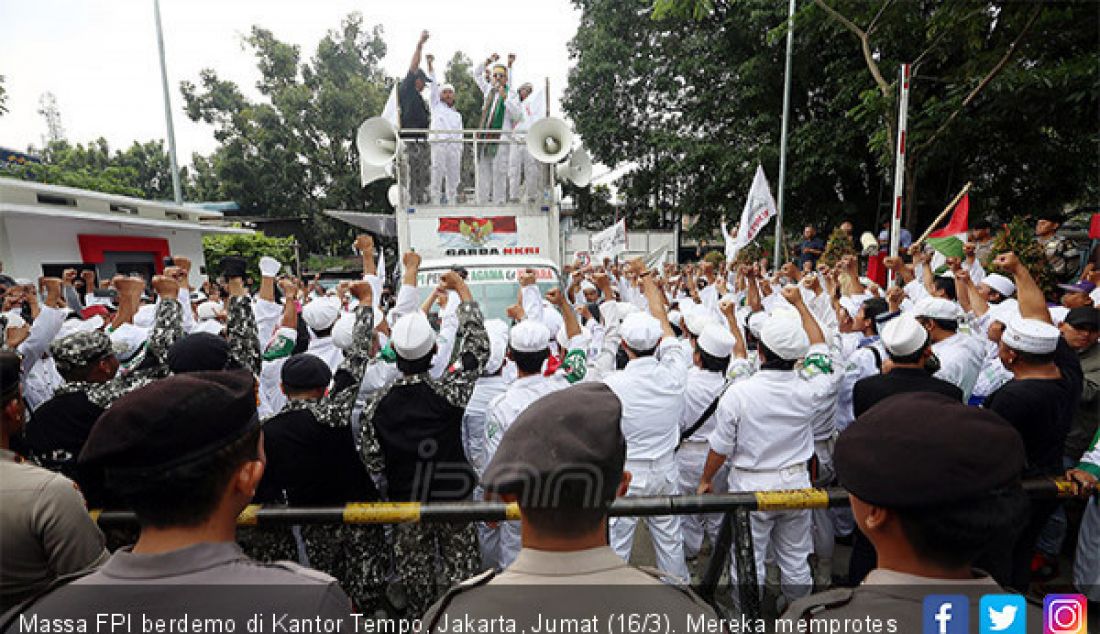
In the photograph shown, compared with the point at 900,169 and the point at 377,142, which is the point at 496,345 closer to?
the point at 377,142

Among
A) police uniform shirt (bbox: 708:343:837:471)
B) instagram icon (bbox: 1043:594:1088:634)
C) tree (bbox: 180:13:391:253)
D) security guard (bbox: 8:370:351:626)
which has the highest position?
tree (bbox: 180:13:391:253)

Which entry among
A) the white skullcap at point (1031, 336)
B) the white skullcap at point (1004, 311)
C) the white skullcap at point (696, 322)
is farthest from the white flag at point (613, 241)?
the white skullcap at point (1031, 336)

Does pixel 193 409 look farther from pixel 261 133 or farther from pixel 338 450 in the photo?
pixel 261 133

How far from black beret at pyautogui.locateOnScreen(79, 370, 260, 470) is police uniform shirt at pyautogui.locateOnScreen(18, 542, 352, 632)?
19cm

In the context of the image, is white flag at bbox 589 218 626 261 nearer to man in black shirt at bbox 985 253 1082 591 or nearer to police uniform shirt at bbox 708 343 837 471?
police uniform shirt at bbox 708 343 837 471

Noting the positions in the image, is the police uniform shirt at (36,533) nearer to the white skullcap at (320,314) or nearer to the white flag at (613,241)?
the white skullcap at (320,314)

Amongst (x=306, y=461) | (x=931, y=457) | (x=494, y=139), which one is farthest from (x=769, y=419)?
(x=494, y=139)

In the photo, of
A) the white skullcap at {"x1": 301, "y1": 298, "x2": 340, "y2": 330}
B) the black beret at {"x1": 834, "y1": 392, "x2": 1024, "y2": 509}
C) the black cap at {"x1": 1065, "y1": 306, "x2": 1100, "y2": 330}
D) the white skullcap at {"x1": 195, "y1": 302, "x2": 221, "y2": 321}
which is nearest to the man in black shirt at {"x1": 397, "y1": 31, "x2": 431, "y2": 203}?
the white skullcap at {"x1": 195, "y1": 302, "x2": 221, "y2": 321}

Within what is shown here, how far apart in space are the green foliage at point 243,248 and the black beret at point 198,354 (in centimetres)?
1710

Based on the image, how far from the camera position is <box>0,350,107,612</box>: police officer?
154 cm

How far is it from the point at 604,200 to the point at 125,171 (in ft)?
80.0

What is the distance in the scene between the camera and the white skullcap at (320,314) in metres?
4.29

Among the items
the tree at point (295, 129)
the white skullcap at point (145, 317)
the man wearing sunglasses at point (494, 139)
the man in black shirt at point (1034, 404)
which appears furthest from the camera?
the tree at point (295, 129)

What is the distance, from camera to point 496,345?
12.7 feet
